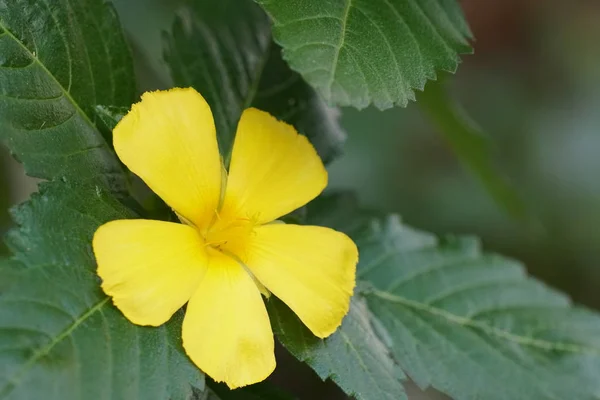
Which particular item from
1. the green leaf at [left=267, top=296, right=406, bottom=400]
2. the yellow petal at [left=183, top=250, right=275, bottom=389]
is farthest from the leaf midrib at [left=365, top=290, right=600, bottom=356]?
the yellow petal at [left=183, top=250, right=275, bottom=389]

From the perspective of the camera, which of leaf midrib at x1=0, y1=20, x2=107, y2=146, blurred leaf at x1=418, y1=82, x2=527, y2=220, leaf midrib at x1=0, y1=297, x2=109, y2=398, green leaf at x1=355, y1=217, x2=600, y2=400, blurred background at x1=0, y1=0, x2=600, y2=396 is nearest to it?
leaf midrib at x1=0, y1=297, x2=109, y2=398

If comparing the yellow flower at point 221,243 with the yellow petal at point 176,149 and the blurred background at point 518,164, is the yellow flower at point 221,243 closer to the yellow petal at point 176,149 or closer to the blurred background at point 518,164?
the yellow petal at point 176,149

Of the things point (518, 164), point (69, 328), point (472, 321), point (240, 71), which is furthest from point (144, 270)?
point (518, 164)

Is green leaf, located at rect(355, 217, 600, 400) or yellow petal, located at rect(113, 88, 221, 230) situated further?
green leaf, located at rect(355, 217, 600, 400)

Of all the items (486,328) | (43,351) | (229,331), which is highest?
(43,351)

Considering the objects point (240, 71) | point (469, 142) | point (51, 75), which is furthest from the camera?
point (469, 142)

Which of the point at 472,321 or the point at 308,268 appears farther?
the point at 472,321

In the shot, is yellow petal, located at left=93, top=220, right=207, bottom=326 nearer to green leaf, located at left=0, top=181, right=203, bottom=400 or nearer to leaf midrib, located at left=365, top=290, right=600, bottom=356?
green leaf, located at left=0, top=181, right=203, bottom=400

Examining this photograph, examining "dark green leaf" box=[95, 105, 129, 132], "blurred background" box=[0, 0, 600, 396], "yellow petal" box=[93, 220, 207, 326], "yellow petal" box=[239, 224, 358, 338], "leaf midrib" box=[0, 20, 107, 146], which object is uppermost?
"leaf midrib" box=[0, 20, 107, 146]

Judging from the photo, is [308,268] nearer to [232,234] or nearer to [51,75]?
[232,234]
